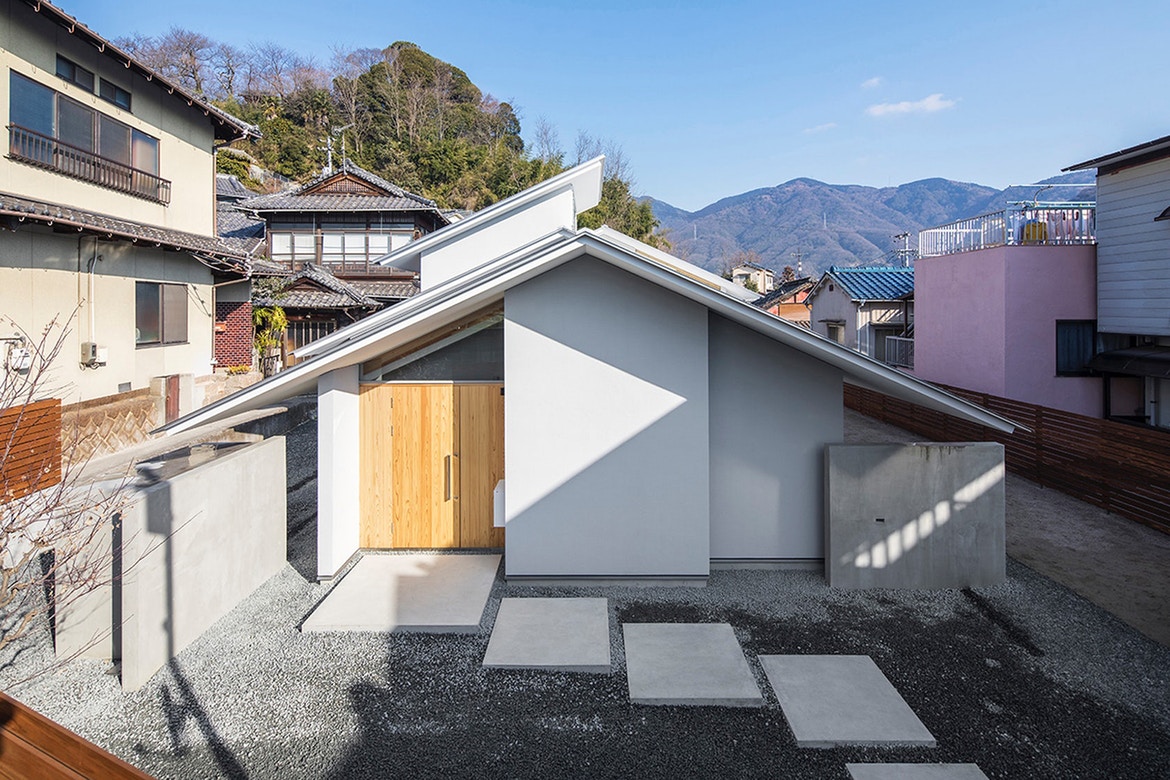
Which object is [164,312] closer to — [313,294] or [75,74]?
[75,74]

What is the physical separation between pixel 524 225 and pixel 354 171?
18.4 m

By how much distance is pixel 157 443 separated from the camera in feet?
46.2

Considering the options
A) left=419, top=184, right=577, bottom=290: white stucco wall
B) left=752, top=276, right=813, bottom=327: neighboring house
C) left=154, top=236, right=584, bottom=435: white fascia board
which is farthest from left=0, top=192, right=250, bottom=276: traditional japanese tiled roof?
left=752, top=276, right=813, bottom=327: neighboring house

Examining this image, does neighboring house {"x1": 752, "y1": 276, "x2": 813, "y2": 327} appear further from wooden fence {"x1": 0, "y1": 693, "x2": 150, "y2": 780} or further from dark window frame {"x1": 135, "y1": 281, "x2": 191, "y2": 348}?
wooden fence {"x1": 0, "y1": 693, "x2": 150, "y2": 780}

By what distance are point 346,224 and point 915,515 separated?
2534 centimetres

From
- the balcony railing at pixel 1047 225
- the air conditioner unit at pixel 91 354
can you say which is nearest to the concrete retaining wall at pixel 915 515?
the balcony railing at pixel 1047 225

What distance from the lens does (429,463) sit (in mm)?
7141

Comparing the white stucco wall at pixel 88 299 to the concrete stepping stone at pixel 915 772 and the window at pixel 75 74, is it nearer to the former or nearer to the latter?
the window at pixel 75 74

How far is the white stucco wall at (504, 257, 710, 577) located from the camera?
244 inches

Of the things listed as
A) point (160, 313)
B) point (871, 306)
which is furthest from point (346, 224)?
point (871, 306)

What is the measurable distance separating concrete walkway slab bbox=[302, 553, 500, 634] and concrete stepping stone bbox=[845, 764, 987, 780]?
3058 mm

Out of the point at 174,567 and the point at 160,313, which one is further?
the point at 160,313

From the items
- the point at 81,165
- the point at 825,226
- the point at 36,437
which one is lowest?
the point at 36,437

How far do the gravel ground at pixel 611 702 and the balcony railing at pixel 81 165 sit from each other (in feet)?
34.3
